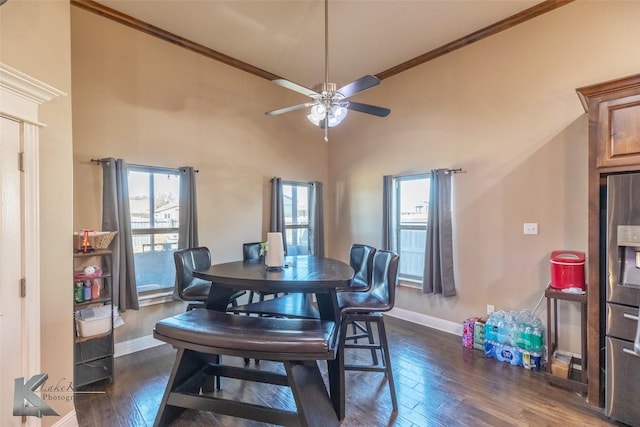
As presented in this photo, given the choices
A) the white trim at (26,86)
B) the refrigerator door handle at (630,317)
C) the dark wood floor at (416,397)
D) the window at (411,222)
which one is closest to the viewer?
the white trim at (26,86)

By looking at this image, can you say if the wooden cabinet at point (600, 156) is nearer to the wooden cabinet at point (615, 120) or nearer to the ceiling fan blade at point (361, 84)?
the wooden cabinet at point (615, 120)

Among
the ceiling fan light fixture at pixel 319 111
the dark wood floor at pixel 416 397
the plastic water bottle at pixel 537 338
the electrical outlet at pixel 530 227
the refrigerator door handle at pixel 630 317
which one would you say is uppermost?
the ceiling fan light fixture at pixel 319 111

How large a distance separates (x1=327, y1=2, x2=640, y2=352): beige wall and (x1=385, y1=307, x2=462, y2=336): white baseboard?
Result: 7cm

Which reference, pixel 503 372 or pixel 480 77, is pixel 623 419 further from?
pixel 480 77

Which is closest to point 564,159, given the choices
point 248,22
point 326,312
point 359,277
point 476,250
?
point 476,250

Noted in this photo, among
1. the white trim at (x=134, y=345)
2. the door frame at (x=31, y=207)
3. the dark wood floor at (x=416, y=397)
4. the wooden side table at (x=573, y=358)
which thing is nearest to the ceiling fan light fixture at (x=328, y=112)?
the door frame at (x=31, y=207)

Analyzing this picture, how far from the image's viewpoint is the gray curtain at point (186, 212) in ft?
11.1

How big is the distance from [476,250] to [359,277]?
4.95 feet

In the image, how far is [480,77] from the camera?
3.37 metres

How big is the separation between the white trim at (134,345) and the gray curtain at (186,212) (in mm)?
1025

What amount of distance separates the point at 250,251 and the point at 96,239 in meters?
1.42

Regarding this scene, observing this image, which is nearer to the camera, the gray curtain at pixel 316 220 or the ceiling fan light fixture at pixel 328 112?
the ceiling fan light fixture at pixel 328 112

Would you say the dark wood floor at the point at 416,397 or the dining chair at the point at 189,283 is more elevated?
the dining chair at the point at 189,283

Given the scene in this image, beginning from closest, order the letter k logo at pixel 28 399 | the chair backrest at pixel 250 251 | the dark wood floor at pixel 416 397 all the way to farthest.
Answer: the letter k logo at pixel 28 399
the dark wood floor at pixel 416 397
the chair backrest at pixel 250 251
